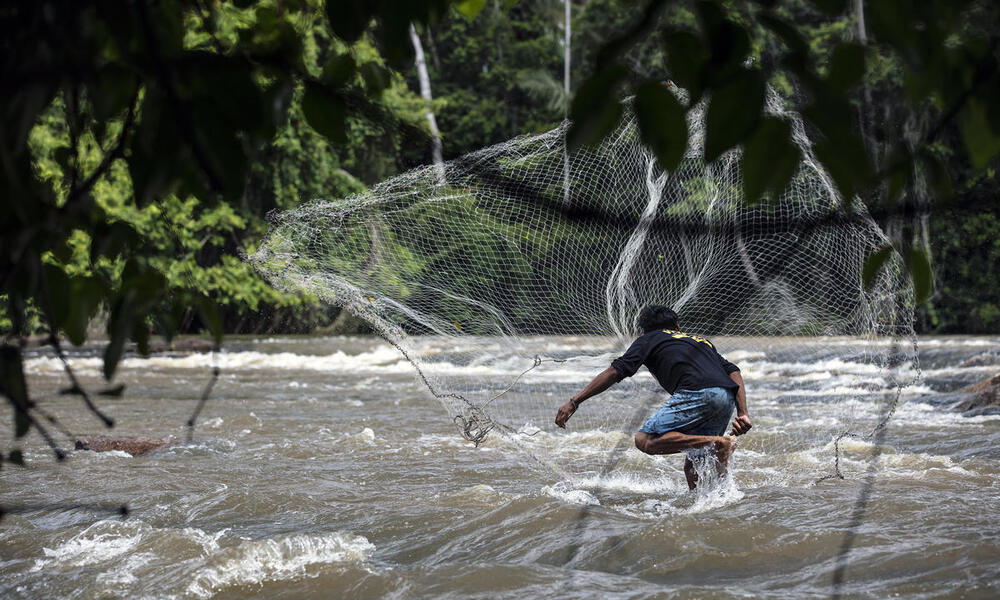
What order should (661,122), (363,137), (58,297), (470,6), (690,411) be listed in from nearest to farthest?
(661,122)
(470,6)
(58,297)
(690,411)
(363,137)

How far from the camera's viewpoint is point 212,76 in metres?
1.66

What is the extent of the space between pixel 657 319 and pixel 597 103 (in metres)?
5.00

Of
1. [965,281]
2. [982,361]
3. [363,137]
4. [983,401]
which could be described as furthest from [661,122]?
[965,281]

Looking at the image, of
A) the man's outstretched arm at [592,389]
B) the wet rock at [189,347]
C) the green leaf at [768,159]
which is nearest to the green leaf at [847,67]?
the green leaf at [768,159]

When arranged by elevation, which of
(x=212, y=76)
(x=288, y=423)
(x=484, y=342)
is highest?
(x=212, y=76)

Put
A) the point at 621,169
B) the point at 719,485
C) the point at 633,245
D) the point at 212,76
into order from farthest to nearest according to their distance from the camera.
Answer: the point at 621,169 < the point at 633,245 < the point at 719,485 < the point at 212,76

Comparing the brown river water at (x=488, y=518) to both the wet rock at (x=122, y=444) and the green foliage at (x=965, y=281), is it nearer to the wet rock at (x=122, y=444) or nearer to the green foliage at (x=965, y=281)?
the wet rock at (x=122, y=444)

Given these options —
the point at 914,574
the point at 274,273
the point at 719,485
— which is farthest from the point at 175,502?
the point at 914,574

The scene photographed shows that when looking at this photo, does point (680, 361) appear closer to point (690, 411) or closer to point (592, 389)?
point (690, 411)

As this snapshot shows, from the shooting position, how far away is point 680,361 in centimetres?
608

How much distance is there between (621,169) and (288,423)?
15.9ft

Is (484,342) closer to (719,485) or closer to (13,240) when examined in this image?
(719,485)

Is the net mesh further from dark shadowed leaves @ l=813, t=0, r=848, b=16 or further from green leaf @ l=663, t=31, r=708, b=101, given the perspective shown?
green leaf @ l=663, t=31, r=708, b=101

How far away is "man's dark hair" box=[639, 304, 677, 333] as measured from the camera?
6.23 meters
